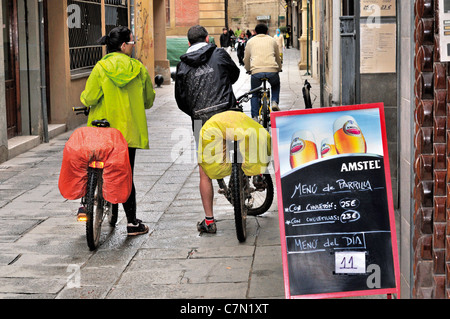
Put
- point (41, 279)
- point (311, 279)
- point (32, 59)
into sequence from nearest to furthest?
point (311, 279) → point (41, 279) → point (32, 59)

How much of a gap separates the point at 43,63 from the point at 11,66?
0.57 m

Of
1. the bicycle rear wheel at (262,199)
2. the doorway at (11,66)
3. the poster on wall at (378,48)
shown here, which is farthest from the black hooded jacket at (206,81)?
the doorway at (11,66)

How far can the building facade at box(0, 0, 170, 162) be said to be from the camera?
1220 centimetres

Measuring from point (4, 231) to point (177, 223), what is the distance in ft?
5.09

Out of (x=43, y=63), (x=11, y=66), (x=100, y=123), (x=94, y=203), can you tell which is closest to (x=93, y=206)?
(x=94, y=203)

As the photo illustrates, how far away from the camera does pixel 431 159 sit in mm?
4125

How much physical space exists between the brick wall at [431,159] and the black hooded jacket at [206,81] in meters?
3.03

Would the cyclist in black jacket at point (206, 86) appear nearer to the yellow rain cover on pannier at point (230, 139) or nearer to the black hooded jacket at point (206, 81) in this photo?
the black hooded jacket at point (206, 81)

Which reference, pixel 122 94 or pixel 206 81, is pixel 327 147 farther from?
pixel 122 94

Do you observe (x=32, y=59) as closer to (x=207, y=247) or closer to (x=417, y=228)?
(x=207, y=247)

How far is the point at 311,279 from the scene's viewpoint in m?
4.54

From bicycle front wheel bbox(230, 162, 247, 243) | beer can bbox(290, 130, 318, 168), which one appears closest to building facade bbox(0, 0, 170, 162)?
bicycle front wheel bbox(230, 162, 247, 243)
